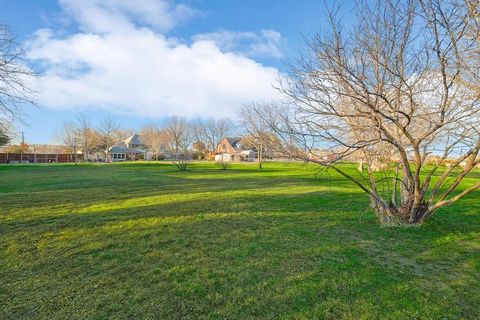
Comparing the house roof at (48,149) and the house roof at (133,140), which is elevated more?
the house roof at (133,140)

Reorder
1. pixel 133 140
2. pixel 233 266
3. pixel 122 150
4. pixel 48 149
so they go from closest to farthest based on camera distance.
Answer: pixel 233 266
pixel 48 149
pixel 122 150
pixel 133 140

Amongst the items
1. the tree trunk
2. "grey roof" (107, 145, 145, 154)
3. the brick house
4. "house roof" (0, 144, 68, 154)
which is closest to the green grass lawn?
the tree trunk

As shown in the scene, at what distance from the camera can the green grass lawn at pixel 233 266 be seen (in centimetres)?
299

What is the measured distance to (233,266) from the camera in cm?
A: 410

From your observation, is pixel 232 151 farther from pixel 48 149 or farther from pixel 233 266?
pixel 233 266

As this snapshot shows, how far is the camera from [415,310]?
2988 mm

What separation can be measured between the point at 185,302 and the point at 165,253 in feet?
5.50

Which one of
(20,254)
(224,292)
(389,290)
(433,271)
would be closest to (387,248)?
(433,271)

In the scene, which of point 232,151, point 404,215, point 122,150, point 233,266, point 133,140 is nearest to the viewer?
point 233,266

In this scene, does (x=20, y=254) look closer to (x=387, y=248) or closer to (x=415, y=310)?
(x=415, y=310)

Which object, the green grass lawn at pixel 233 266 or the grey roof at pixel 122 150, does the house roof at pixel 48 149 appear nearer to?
the grey roof at pixel 122 150

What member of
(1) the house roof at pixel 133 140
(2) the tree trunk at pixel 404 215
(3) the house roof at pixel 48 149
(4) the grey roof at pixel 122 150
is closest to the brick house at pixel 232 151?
(4) the grey roof at pixel 122 150

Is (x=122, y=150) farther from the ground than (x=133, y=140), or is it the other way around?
(x=133, y=140)

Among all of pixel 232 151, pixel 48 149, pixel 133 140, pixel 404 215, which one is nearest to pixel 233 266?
pixel 404 215
